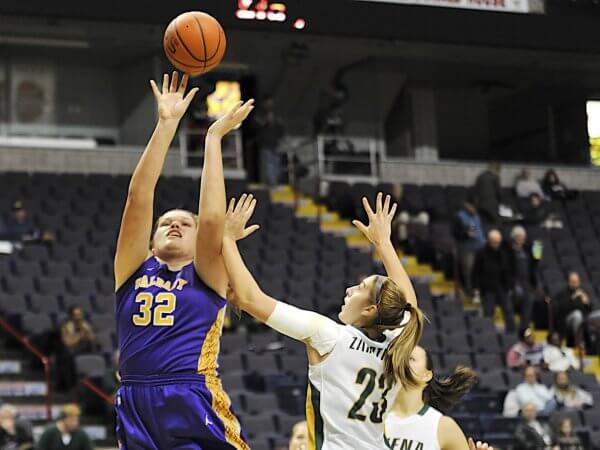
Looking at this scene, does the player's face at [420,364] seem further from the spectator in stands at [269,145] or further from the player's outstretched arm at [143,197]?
the spectator in stands at [269,145]

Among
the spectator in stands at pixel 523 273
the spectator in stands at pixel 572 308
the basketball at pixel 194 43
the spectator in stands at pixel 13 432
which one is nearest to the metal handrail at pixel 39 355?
the spectator in stands at pixel 13 432

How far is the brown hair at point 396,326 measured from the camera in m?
4.71

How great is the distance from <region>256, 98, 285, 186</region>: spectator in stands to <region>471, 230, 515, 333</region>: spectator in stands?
418 cm

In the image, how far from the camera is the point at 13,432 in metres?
10.8

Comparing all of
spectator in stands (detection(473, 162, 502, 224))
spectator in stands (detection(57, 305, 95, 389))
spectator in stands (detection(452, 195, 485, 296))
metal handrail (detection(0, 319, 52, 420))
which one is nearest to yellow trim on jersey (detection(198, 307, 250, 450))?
metal handrail (detection(0, 319, 52, 420))

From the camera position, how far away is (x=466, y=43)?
14805mm

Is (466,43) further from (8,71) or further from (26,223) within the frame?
(8,71)

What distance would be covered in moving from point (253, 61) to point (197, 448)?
17.1 metres

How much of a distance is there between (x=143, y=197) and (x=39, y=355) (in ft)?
27.5

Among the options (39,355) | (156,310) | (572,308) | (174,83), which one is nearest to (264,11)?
(39,355)

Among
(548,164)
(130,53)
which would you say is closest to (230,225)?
(130,53)

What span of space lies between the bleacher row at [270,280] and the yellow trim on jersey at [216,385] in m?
6.91

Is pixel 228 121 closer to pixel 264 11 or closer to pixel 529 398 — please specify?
pixel 264 11

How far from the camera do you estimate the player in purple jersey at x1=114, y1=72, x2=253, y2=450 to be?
439cm
